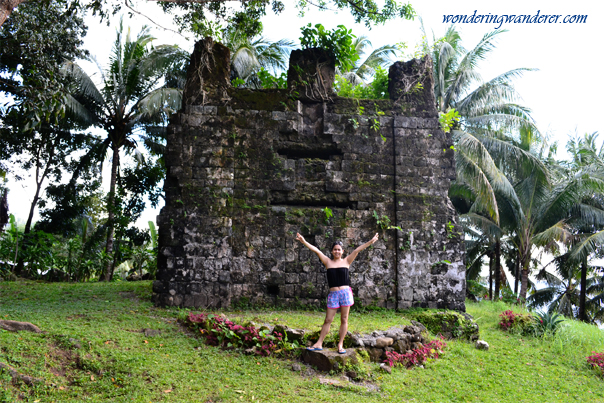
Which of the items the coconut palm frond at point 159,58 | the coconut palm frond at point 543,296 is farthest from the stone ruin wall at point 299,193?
the coconut palm frond at point 543,296

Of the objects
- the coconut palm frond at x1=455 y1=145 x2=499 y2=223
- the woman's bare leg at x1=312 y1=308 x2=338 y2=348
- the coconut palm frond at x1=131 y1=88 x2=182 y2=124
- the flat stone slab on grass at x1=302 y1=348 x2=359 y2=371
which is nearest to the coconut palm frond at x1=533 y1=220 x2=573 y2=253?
the coconut palm frond at x1=455 y1=145 x2=499 y2=223

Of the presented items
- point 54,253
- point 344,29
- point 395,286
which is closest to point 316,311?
point 395,286

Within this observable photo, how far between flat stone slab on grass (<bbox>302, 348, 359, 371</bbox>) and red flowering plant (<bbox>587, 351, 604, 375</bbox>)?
441 cm

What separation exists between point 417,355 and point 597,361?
3.43m

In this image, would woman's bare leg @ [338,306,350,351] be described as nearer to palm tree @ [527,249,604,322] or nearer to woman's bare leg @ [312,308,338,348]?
woman's bare leg @ [312,308,338,348]

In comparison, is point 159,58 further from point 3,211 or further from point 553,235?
point 553,235

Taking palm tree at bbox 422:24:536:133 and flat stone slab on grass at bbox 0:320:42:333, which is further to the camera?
palm tree at bbox 422:24:536:133

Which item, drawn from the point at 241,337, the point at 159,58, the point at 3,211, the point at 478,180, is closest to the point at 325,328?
the point at 241,337

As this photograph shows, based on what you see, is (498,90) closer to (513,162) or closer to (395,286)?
(513,162)

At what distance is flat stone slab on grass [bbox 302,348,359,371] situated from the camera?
5914mm

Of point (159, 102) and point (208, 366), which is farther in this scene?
point (159, 102)

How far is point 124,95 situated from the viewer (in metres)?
15.5

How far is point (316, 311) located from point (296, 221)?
5.57 ft

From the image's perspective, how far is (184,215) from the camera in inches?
335
